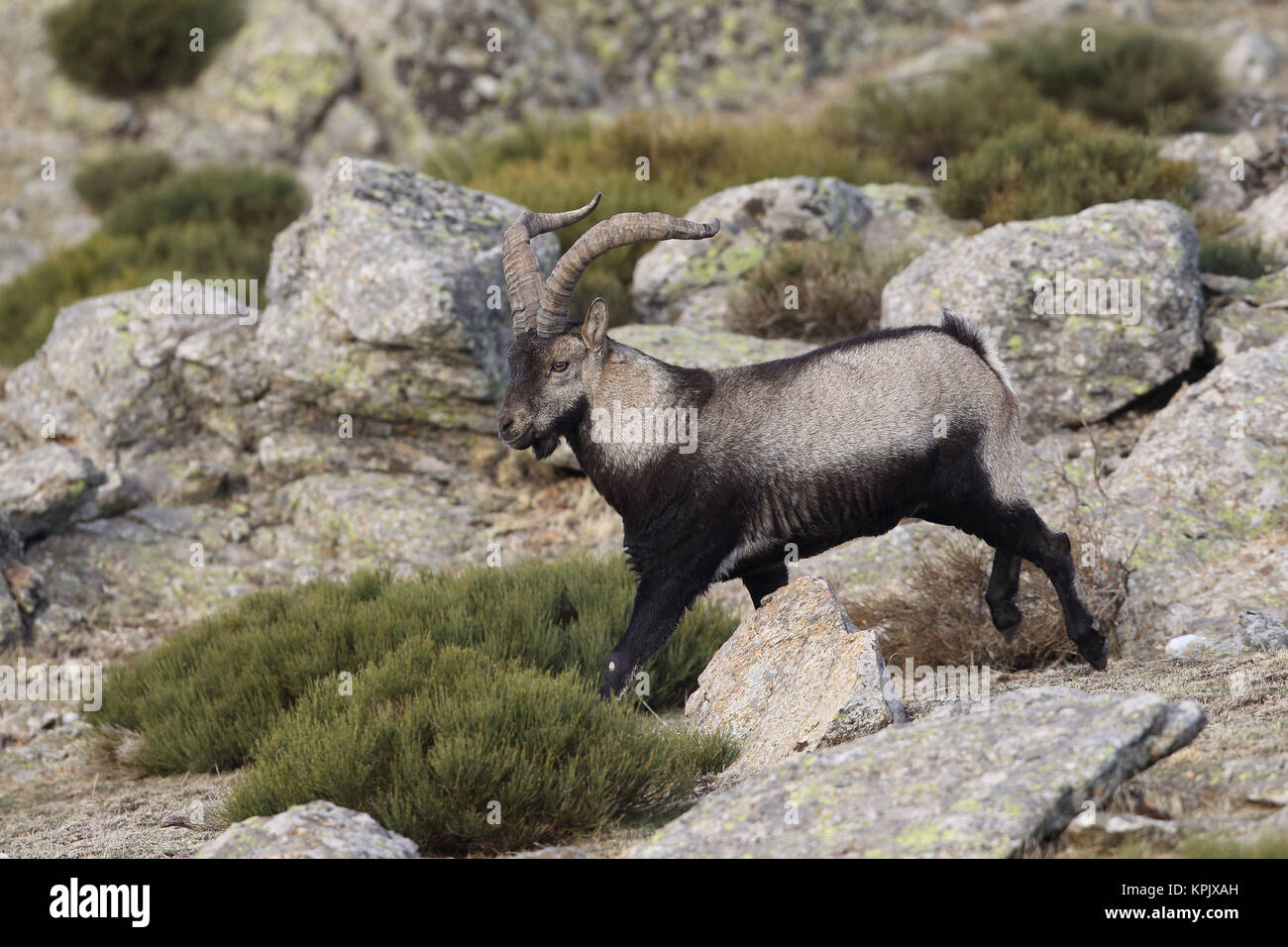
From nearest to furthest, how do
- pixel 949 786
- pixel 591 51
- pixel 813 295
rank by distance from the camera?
pixel 949 786, pixel 813 295, pixel 591 51

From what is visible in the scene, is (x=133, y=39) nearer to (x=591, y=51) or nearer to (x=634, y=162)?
A: (x=591, y=51)

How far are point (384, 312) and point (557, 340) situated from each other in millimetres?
4090

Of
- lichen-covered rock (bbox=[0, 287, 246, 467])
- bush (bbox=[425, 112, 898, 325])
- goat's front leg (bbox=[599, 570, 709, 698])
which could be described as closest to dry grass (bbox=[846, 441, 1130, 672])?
goat's front leg (bbox=[599, 570, 709, 698])

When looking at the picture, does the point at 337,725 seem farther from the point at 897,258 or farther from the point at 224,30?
the point at 224,30

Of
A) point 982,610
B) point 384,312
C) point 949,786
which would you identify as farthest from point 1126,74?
point 949,786

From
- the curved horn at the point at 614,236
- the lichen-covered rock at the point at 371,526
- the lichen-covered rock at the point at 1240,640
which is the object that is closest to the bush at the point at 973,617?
the lichen-covered rock at the point at 1240,640

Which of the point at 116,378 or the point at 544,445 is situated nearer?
the point at 544,445

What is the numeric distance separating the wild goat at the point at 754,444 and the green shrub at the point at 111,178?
12.3 m

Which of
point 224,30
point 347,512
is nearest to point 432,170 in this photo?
point 224,30

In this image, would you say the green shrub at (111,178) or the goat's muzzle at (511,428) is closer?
the goat's muzzle at (511,428)

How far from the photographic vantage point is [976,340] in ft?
21.4

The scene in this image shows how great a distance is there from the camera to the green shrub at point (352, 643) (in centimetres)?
707

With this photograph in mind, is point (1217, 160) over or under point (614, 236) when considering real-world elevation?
over

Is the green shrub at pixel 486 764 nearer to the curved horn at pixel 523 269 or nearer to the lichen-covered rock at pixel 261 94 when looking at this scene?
the curved horn at pixel 523 269
